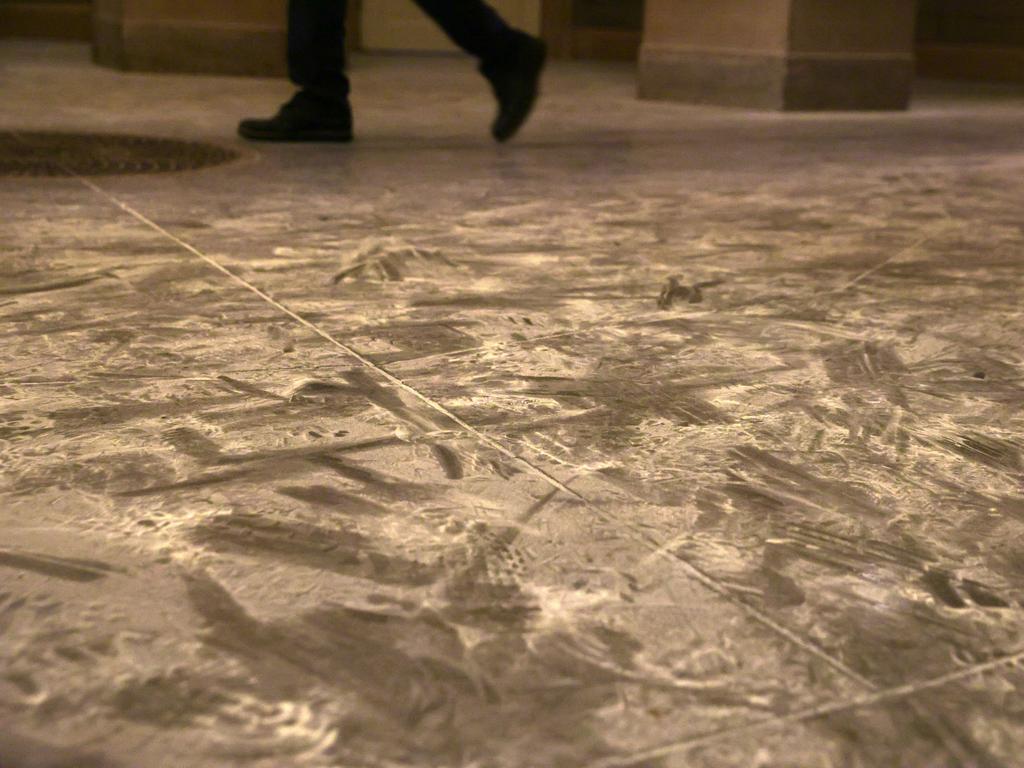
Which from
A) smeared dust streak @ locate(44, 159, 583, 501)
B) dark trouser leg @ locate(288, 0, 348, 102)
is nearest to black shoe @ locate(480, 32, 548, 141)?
dark trouser leg @ locate(288, 0, 348, 102)

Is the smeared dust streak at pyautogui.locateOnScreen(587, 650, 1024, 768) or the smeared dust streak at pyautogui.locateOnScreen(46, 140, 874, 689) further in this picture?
the smeared dust streak at pyautogui.locateOnScreen(46, 140, 874, 689)

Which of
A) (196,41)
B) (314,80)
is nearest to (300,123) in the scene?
(314,80)

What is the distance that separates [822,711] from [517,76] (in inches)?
97.5

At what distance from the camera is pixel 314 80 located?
123 inches

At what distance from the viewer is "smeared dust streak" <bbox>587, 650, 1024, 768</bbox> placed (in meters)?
0.63

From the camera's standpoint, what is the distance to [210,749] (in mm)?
628

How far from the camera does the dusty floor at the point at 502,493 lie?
67 centimetres

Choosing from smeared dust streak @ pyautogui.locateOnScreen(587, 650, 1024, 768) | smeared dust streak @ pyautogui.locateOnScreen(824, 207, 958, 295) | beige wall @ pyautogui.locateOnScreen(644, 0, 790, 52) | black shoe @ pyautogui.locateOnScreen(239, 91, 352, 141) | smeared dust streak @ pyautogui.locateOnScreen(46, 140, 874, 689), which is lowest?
smeared dust streak @ pyautogui.locateOnScreen(587, 650, 1024, 768)

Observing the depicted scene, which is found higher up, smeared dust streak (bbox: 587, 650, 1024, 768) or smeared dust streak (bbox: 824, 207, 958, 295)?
smeared dust streak (bbox: 824, 207, 958, 295)

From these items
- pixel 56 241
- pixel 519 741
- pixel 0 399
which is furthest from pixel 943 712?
pixel 56 241

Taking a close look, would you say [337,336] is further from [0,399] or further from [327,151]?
[327,151]

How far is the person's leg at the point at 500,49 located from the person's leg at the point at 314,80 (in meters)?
0.27

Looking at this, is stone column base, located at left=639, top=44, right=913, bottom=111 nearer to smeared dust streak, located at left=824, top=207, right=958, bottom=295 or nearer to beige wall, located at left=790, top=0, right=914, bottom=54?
beige wall, located at left=790, top=0, right=914, bottom=54

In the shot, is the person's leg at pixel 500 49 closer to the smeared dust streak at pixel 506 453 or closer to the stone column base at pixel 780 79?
the smeared dust streak at pixel 506 453
